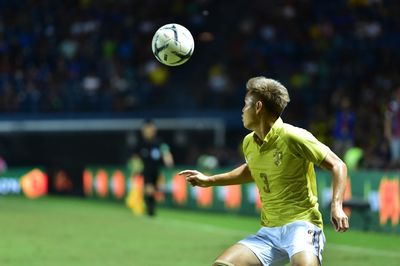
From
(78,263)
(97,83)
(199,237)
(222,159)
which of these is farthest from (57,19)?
(78,263)

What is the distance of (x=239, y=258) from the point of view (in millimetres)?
7172

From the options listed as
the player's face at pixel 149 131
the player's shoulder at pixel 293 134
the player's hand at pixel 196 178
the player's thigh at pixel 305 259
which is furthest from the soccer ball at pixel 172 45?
the player's face at pixel 149 131

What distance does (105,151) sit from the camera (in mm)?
34188

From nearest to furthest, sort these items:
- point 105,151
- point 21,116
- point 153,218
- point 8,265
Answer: point 8,265, point 153,218, point 21,116, point 105,151

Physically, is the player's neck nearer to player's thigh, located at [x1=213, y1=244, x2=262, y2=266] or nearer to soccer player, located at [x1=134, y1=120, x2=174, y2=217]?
player's thigh, located at [x1=213, y1=244, x2=262, y2=266]

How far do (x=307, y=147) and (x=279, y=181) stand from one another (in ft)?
1.33

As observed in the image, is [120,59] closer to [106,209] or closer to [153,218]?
[106,209]

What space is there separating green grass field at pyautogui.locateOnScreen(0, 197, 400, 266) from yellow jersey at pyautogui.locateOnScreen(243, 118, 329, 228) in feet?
18.3

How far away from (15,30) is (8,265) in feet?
76.3

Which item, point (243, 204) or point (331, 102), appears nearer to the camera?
point (243, 204)

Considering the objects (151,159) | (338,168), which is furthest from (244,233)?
(338,168)

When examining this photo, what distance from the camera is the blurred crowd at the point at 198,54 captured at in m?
30.0

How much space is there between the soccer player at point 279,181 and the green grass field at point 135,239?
18.3 ft

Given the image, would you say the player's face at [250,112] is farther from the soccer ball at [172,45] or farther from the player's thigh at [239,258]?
the soccer ball at [172,45]
